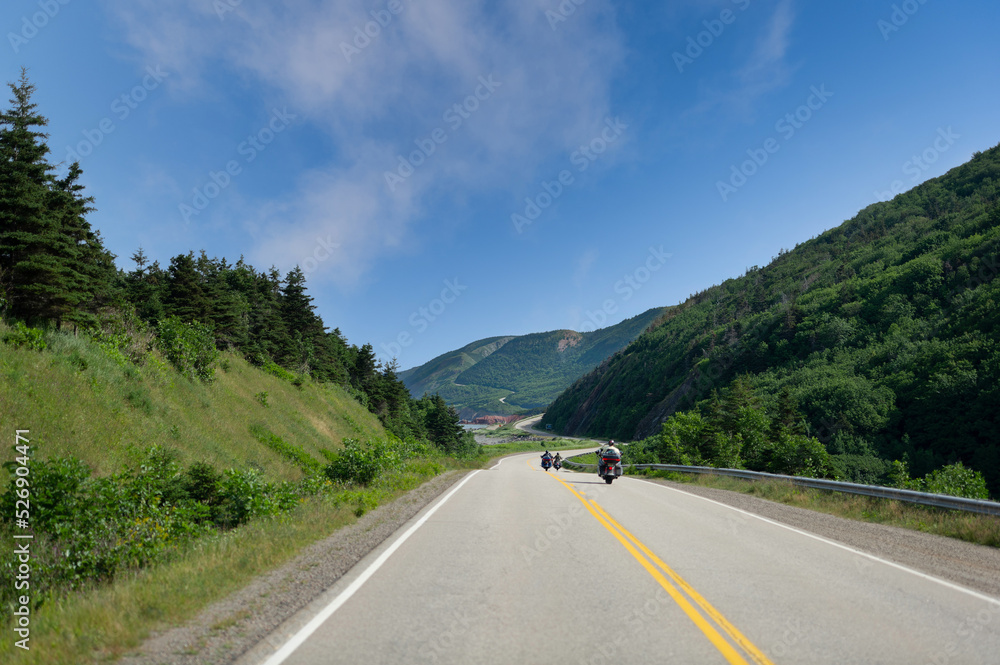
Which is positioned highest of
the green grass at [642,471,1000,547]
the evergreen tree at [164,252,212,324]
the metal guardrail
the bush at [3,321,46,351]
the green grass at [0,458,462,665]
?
the evergreen tree at [164,252,212,324]

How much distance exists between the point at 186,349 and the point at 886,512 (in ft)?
90.0

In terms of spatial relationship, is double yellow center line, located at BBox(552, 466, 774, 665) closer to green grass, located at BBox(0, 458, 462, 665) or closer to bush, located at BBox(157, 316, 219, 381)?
green grass, located at BBox(0, 458, 462, 665)

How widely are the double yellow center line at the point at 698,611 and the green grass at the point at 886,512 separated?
6507mm

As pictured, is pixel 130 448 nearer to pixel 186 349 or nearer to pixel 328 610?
pixel 186 349

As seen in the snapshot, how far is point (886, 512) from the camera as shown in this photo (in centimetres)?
1187

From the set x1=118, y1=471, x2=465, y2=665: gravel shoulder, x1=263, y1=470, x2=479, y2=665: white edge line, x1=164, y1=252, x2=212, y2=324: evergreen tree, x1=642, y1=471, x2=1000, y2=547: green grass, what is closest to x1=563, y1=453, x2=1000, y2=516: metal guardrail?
x1=642, y1=471, x2=1000, y2=547: green grass

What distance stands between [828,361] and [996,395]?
31.0m

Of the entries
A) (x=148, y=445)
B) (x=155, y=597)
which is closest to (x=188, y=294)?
(x=148, y=445)

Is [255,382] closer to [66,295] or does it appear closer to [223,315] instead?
[223,315]

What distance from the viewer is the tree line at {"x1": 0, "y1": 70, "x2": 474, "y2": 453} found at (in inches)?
647

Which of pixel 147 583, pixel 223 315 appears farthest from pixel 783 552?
pixel 223 315

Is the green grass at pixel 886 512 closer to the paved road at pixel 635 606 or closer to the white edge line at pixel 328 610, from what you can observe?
the paved road at pixel 635 606

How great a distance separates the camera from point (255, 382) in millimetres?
32469

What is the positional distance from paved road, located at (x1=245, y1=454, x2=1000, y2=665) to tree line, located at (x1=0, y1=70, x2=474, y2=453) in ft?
52.1
